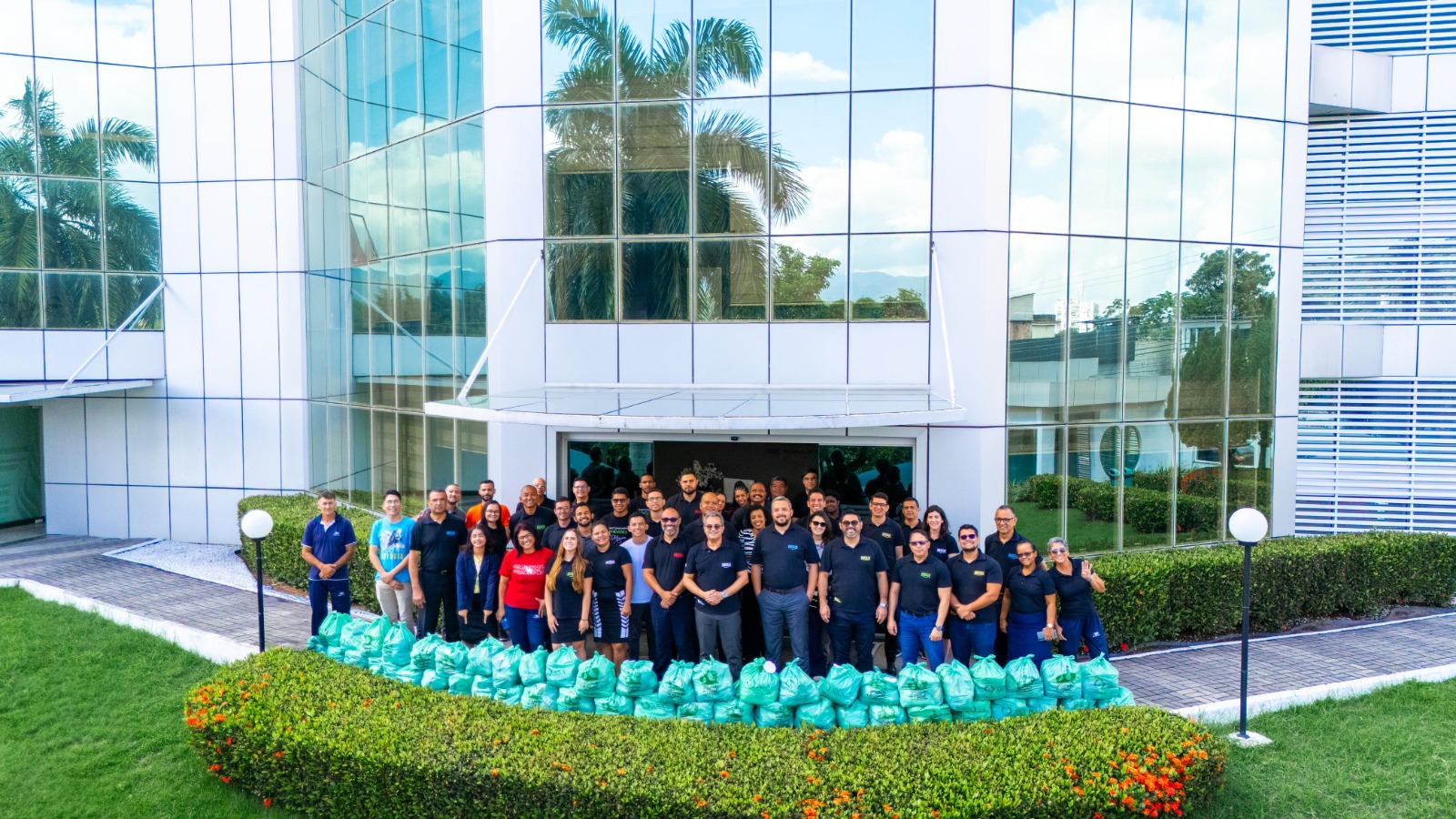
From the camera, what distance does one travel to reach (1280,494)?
13508 millimetres

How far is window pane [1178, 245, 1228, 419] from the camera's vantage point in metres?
12.6

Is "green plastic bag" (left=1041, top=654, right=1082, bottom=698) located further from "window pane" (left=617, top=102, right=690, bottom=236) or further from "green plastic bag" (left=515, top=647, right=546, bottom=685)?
"window pane" (left=617, top=102, right=690, bottom=236)

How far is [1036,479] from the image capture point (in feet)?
38.4

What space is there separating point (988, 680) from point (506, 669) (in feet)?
13.0

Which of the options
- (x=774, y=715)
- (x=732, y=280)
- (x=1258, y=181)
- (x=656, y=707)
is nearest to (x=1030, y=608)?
(x=774, y=715)

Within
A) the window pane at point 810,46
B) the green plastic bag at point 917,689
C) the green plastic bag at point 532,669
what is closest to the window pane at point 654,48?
the window pane at point 810,46

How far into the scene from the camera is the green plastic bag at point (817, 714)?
7426 mm

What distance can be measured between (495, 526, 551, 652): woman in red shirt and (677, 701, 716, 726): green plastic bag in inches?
76.9

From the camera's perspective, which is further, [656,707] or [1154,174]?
[1154,174]

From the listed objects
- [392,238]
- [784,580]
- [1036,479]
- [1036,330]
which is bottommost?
[784,580]

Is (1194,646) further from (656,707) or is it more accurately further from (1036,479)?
(656,707)

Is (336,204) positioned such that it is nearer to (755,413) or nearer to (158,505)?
(158,505)

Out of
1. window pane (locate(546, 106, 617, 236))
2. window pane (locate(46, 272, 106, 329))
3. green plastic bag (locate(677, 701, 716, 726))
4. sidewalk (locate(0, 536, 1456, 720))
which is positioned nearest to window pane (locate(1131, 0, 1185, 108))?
window pane (locate(546, 106, 617, 236))

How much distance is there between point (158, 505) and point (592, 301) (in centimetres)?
988
